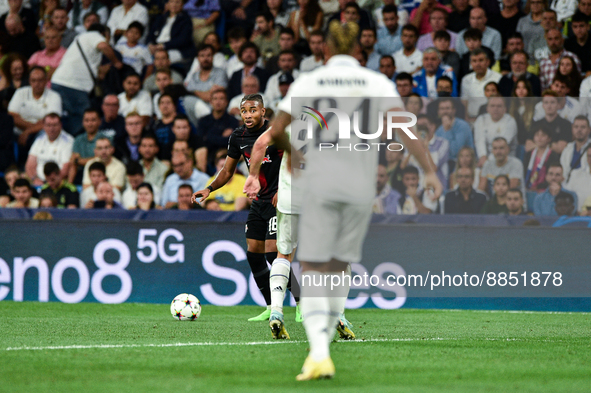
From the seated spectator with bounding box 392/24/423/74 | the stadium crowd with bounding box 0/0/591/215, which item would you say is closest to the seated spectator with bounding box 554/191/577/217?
the stadium crowd with bounding box 0/0/591/215

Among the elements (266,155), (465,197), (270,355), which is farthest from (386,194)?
(270,355)

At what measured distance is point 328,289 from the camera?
494cm

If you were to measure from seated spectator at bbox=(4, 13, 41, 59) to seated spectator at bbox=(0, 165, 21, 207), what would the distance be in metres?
3.42

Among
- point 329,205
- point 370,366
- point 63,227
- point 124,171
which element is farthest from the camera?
point 124,171

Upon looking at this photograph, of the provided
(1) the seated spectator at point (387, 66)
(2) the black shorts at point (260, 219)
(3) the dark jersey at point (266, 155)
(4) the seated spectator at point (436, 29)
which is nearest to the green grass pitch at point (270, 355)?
(2) the black shorts at point (260, 219)

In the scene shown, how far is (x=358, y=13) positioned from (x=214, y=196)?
3.99m

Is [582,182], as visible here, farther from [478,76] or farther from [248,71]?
[248,71]

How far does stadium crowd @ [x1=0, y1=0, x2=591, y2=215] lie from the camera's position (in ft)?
36.4

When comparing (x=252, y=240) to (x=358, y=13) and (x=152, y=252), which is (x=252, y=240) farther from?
(x=358, y=13)

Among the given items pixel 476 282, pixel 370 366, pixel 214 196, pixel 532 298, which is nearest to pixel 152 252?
pixel 214 196

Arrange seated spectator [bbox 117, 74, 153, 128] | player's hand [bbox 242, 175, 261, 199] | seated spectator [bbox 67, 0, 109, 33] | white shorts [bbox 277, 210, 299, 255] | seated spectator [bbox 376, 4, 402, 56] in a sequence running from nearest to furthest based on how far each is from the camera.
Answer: player's hand [bbox 242, 175, 261, 199]
white shorts [bbox 277, 210, 299, 255]
seated spectator [bbox 376, 4, 402, 56]
seated spectator [bbox 117, 74, 153, 128]
seated spectator [bbox 67, 0, 109, 33]

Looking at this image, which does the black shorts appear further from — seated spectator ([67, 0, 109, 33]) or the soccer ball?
seated spectator ([67, 0, 109, 33])

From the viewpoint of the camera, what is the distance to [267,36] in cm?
1474

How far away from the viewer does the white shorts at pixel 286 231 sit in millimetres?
7676
